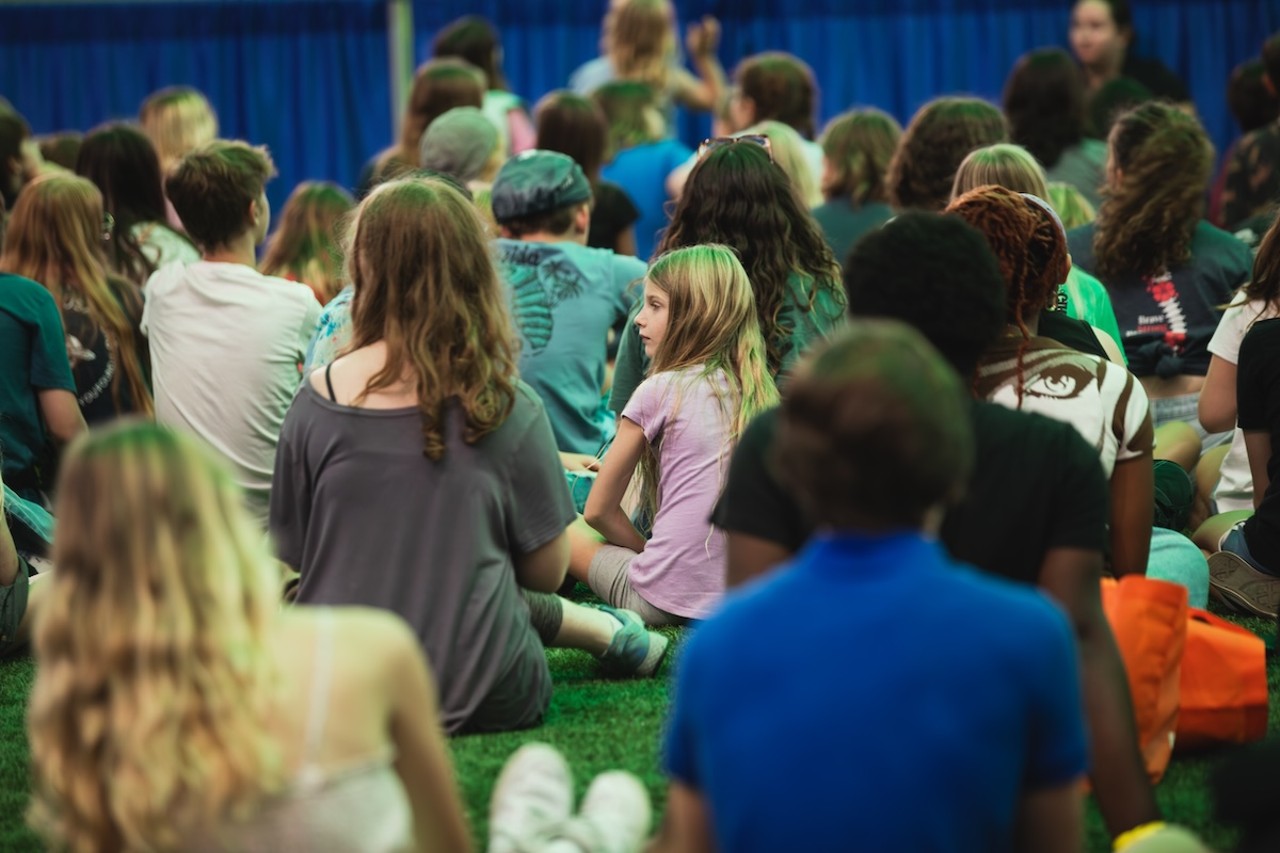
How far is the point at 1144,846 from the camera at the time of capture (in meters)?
2.06

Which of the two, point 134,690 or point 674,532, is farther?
point 674,532

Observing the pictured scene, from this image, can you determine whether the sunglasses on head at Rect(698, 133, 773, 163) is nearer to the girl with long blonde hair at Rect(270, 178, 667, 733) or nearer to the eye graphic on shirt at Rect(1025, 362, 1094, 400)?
the girl with long blonde hair at Rect(270, 178, 667, 733)

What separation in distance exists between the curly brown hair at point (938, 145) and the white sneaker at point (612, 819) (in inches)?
114

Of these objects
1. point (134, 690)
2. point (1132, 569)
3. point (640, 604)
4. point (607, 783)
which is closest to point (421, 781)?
point (134, 690)

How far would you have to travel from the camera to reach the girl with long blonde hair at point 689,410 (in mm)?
3736

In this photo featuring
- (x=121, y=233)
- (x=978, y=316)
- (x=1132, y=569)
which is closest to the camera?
(x=978, y=316)

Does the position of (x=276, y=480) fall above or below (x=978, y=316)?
below

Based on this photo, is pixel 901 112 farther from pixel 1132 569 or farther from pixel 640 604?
pixel 1132 569

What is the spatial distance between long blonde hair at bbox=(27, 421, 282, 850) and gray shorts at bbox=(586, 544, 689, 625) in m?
2.15

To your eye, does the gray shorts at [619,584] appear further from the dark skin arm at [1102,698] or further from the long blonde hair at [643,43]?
the long blonde hair at [643,43]

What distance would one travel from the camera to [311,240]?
5375 mm

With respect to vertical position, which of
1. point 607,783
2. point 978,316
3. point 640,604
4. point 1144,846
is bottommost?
point 640,604

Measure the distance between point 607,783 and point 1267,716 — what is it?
4.22 feet

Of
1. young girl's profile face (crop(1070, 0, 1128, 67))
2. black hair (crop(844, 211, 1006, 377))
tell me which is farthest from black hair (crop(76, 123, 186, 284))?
young girl's profile face (crop(1070, 0, 1128, 67))
